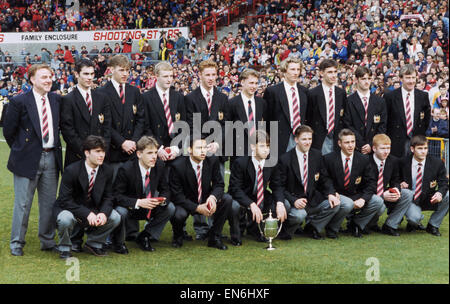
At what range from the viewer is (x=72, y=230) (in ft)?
20.8

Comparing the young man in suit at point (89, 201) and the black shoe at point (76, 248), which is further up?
the young man in suit at point (89, 201)

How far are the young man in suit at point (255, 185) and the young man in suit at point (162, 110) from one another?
2.55 feet

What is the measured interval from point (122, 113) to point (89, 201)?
1.15 m

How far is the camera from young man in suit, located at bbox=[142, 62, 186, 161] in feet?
23.3

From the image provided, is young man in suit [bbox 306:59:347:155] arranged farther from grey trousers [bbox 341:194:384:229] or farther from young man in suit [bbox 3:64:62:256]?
young man in suit [bbox 3:64:62:256]

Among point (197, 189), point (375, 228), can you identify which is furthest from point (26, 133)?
point (375, 228)

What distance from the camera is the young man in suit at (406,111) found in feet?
25.3

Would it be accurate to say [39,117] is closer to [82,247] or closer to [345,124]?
[82,247]

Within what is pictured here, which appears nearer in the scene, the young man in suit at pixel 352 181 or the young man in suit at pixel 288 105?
the young man in suit at pixel 352 181

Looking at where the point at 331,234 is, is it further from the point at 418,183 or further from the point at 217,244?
the point at 217,244

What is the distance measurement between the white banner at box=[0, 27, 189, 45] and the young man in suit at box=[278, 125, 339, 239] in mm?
21628

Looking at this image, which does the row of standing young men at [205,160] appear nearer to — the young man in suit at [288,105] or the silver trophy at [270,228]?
the young man in suit at [288,105]

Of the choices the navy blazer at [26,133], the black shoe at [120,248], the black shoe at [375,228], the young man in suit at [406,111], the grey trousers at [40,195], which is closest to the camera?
the navy blazer at [26,133]

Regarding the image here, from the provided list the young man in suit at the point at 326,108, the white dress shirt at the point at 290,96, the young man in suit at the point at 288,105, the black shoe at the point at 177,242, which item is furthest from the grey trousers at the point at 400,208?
the black shoe at the point at 177,242
